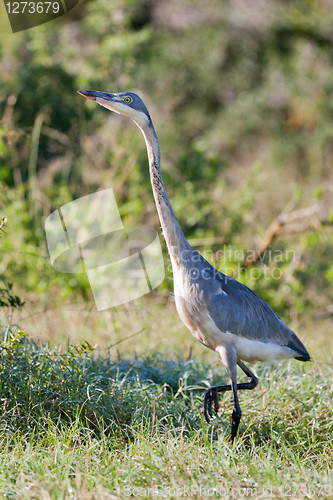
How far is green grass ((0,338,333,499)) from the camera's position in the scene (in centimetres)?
285

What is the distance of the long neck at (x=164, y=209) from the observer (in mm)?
3529

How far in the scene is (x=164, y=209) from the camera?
3.53 meters

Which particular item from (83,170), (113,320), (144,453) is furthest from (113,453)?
(83,170)

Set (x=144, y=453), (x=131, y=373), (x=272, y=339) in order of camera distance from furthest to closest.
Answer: (x=131, y=373)
(x=272, y=339)
(x=144, y=453)

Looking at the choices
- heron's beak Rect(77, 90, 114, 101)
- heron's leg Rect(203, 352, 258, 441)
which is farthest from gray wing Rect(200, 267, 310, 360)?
heron's beak Rect(77, 90, 114, 101)

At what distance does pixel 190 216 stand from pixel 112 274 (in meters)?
1.63

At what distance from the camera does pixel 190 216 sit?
7.34 metres

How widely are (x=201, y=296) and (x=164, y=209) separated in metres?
0.56

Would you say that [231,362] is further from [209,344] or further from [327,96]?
[327,96]

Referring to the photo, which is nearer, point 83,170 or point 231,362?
point 231,362

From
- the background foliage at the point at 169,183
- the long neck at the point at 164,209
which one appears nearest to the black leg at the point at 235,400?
the background foliage at the point at 169,183

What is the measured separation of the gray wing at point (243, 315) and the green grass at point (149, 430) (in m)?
0.39

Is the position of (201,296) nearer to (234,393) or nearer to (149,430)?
(234,393)

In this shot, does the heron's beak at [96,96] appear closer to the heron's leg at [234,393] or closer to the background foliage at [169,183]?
the background foliage at [169,183]
